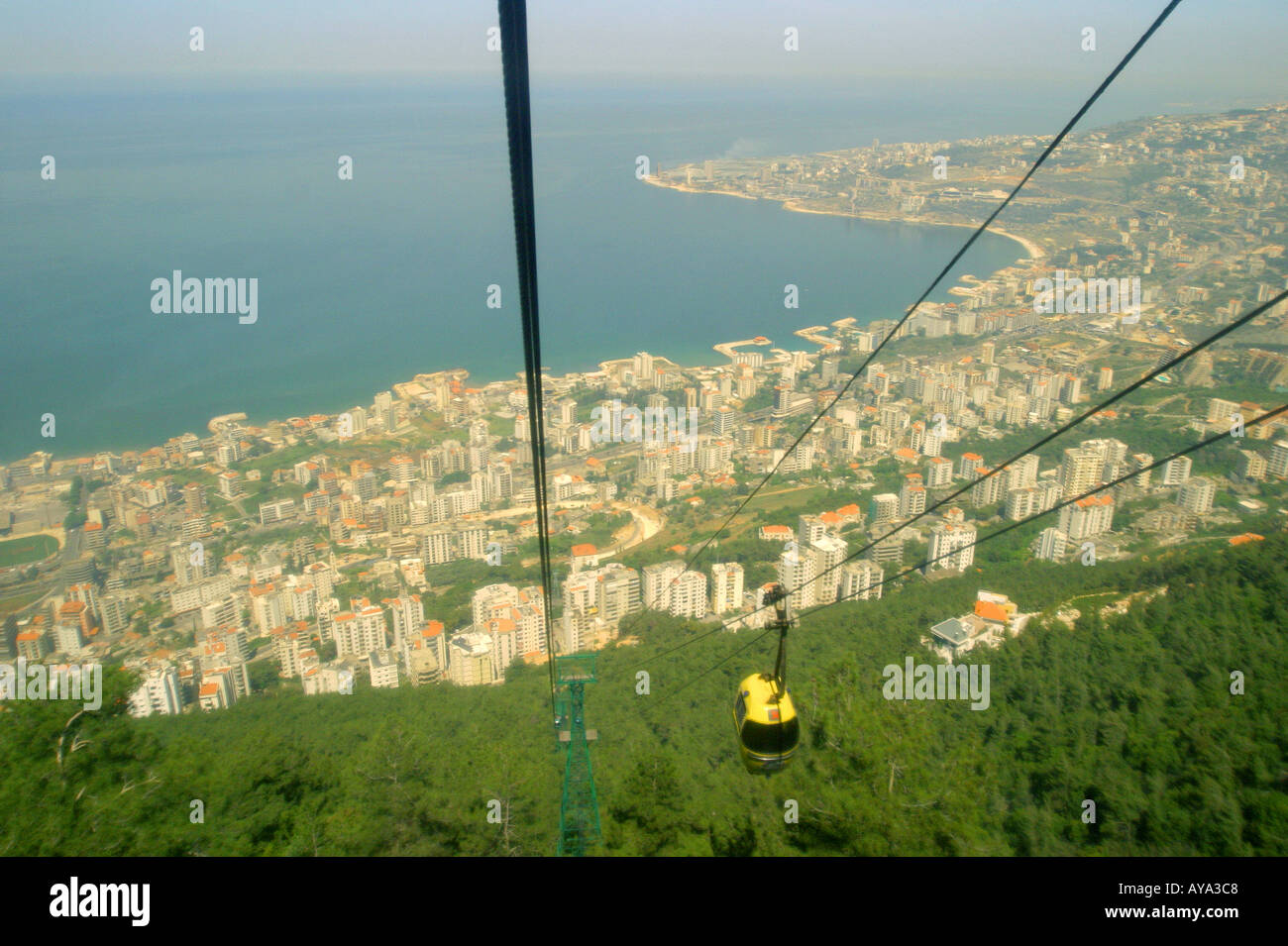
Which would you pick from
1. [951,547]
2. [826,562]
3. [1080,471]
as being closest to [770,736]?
[826,562]

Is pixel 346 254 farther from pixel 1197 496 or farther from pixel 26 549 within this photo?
pixel 1197 496

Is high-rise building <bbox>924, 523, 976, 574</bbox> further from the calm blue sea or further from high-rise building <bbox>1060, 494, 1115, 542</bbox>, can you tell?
the calm blue sea

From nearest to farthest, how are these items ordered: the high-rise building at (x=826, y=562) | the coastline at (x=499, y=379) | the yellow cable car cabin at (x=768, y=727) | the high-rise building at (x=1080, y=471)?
the yellow cable car cabin at (x=768, y=727), the high-rise building at (x=826, y=562), the high-rise building at (x=1080, y=471), the coastline at (x=499, y=379)

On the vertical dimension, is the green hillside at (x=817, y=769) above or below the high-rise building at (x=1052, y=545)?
above

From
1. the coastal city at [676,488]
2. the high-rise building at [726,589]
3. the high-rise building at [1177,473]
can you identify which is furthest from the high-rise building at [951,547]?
the high-rise building at [1177,473]

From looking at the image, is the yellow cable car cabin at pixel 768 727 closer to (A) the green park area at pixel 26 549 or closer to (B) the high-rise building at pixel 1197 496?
(B) the high-rise building at pixel 1197 496

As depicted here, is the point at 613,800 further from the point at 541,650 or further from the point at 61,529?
the point at 61,529
